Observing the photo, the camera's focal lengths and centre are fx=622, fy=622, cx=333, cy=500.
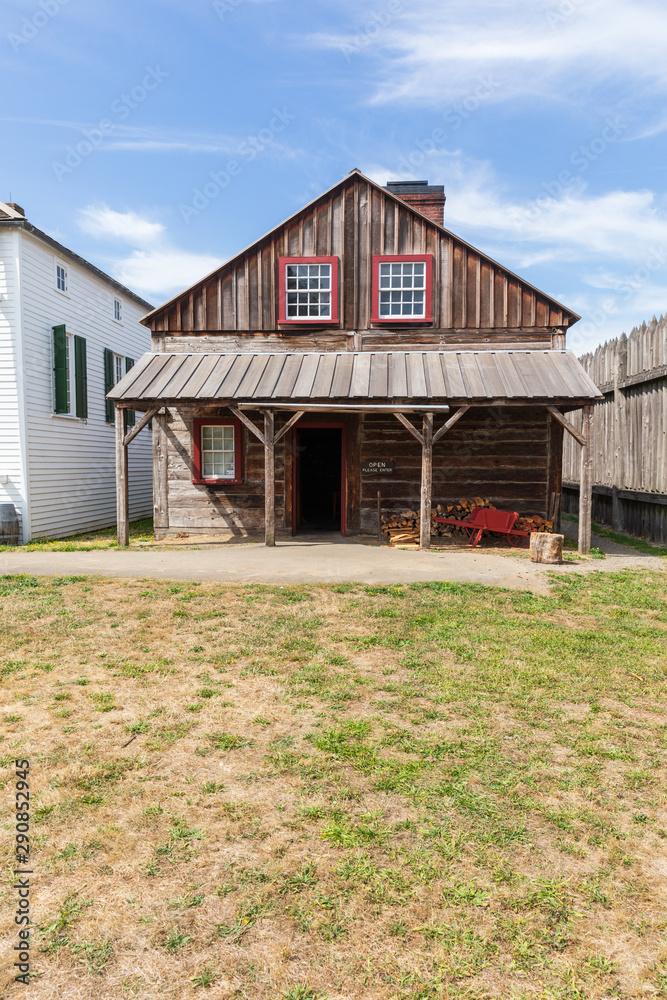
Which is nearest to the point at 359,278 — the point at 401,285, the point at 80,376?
the point at 401,285

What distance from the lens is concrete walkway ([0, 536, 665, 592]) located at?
9.98 metres

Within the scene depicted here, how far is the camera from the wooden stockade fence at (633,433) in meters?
13.1

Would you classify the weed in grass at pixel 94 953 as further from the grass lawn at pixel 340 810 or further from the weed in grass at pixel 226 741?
the weed in grass at pixel 226 741

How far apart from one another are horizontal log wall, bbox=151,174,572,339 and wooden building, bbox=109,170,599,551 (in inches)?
1.1

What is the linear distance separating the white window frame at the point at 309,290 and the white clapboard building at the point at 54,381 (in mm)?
5794

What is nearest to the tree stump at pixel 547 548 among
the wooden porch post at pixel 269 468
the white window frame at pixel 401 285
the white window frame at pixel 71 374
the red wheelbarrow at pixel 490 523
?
the red wheelbarrow at pixel 490 523

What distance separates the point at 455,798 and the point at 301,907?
1.28 meters

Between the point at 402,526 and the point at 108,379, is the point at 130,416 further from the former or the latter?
the point at 402,526

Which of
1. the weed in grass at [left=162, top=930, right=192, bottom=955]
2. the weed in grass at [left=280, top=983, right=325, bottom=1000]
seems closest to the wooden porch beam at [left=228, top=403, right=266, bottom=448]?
the weed in grass at [left=162, top=930, right=192, bottom=955]

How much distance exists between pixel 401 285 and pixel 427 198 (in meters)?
3.73

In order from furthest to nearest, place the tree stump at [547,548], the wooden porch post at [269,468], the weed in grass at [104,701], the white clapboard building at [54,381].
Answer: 1. the white clapboard building at [54,381]
2. the wooden porch post at [269,468]
3. the tree stump at [547,548]
4. the weed in grass at [104,701]

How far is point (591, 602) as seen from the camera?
8.53 m

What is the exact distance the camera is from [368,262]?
1513cm

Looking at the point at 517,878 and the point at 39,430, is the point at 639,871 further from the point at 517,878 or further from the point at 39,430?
the point at 39,430
